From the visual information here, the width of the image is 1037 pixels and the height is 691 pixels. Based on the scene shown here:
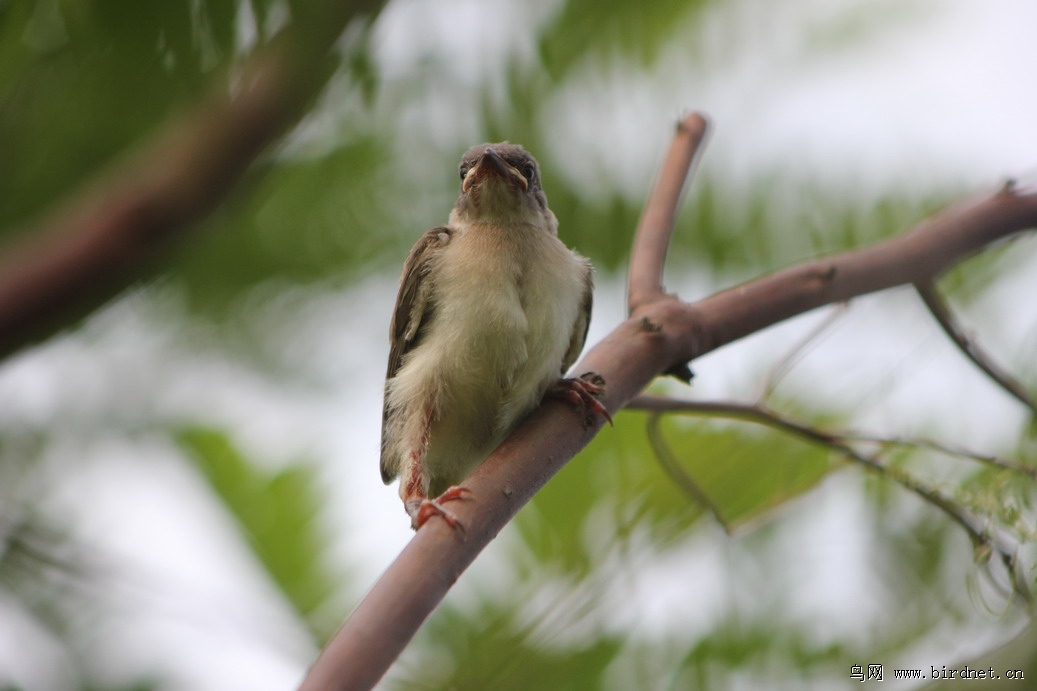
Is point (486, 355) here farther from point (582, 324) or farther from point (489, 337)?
point (582, 324)

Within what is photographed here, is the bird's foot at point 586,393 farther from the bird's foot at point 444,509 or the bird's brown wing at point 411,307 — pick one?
the bird's brown wing at point 411,307

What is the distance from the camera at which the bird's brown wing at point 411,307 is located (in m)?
3.58

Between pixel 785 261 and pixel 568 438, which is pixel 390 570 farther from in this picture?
pixel 785 261

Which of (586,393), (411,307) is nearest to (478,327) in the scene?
(411,307)

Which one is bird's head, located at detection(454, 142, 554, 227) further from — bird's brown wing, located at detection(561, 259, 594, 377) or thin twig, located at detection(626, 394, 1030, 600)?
thin twig, located at detection(626, 394, 1030, 600)

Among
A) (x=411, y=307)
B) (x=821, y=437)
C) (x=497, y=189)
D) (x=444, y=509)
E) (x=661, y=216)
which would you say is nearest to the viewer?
(x=444, y=509)

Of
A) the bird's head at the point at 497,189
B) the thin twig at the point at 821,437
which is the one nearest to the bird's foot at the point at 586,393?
the thin twig at the point at 821,437

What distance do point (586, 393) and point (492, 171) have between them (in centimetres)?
114

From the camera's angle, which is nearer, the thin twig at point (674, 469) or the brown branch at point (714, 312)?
the brown branch at point (714, 312)

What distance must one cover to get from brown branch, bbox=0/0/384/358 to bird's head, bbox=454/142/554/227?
2.79 metres

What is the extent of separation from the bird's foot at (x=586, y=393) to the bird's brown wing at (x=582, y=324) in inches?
24.0

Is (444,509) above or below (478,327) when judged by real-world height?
below

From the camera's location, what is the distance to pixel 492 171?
366cm

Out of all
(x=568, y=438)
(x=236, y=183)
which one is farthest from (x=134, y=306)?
(x=236, y=183)
